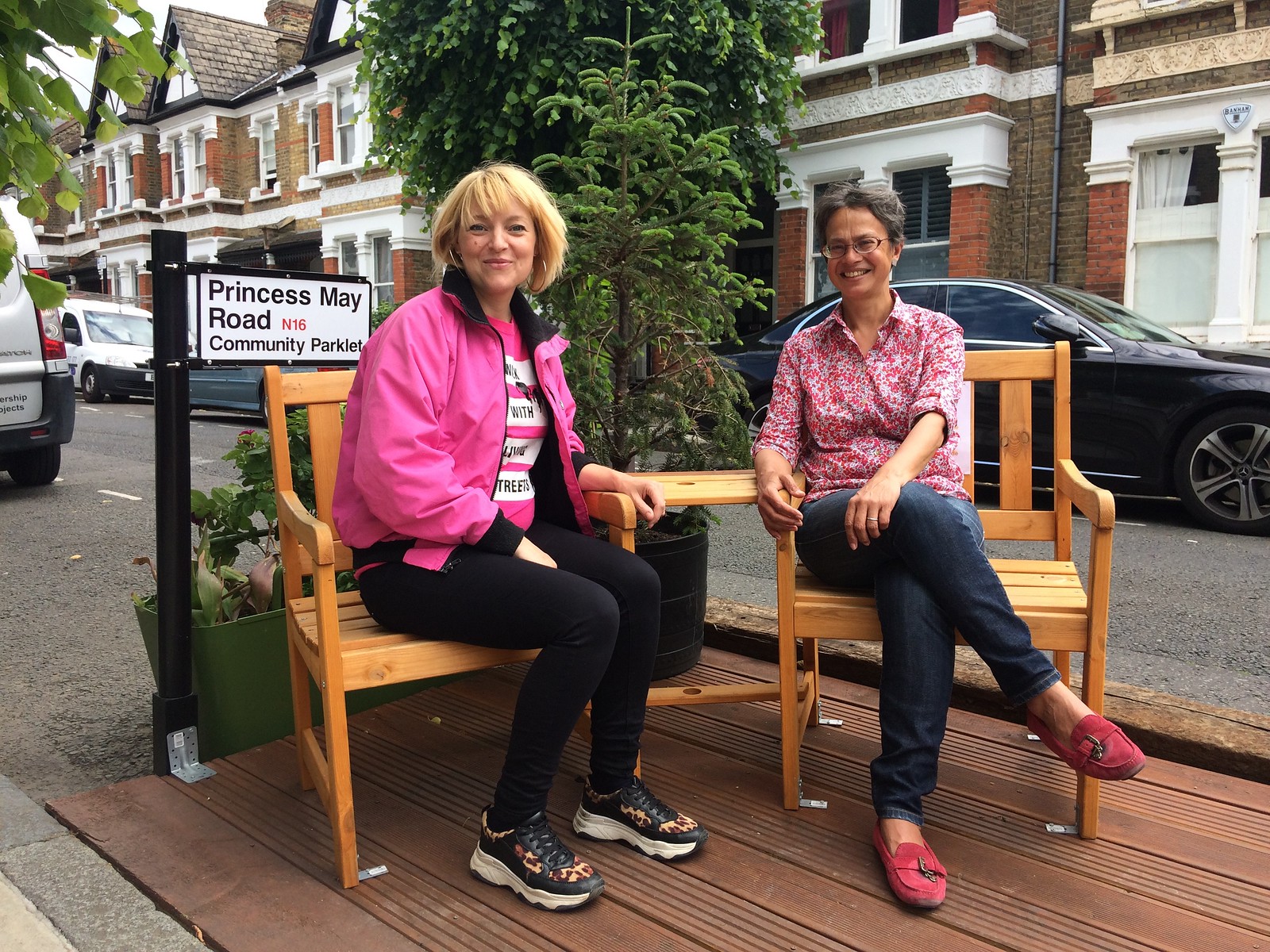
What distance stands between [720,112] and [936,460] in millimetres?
8337

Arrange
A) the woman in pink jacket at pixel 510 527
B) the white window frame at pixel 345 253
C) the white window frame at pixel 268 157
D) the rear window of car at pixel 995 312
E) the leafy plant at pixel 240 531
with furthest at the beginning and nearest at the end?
the white window frame at pixel 268 157, the white window frame at pixel 345 253, the rear window of car at pixel 995 312, the leafy plant at pixel 240 531, the woman in pink jacket at pixel 510 527

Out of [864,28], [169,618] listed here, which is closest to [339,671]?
[169,618]

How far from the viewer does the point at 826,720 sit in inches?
120

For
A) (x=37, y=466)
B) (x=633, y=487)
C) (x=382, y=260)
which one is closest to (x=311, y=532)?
(x=633, y=487)

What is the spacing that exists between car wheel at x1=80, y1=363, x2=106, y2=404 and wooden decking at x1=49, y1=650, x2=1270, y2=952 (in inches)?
702

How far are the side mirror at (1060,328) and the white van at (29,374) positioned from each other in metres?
6.88

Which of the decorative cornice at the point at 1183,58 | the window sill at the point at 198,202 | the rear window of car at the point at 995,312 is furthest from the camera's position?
the window sill at the point at 198,202

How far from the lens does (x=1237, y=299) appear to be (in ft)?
33.8

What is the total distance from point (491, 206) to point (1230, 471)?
5.48 metres

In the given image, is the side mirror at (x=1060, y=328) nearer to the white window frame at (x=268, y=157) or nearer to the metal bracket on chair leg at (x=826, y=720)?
the metal bracket on chair leg at (x=826, y=720)

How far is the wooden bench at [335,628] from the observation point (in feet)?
7.03

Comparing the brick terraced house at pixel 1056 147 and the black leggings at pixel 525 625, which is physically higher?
the brick terraced house at pixel 1056 147

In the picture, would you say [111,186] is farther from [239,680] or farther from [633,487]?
[633,487]

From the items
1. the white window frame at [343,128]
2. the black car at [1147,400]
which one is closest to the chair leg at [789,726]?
the black car at [1147,400]
